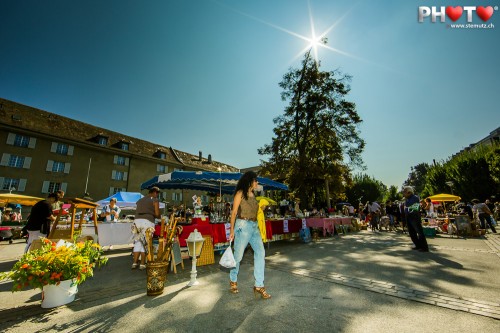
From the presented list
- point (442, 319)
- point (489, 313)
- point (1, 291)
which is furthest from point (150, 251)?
point (489, 313)

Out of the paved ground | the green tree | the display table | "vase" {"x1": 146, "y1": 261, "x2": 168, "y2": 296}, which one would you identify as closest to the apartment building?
the green tree

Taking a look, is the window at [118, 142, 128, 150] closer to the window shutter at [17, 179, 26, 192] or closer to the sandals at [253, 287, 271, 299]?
the window shutter at [17, 179, 26, 192]

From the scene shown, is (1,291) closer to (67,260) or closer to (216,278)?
(67,260)

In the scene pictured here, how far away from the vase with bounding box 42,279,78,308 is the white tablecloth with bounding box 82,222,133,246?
5289 millimetres

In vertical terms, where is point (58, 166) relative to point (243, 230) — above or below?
above

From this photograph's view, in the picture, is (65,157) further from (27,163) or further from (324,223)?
(324,223)

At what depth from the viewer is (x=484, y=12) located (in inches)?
314

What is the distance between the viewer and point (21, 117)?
23.6 m

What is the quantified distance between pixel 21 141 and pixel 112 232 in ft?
81.0

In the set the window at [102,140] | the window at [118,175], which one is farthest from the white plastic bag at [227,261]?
the window at [102,140]

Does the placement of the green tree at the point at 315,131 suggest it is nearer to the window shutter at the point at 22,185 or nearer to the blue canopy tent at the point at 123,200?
the blue canopy tent at the point at 123,200

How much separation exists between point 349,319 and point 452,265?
170 inches

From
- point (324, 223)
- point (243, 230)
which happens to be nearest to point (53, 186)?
point (324, 223)

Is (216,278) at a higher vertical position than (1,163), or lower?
lower
